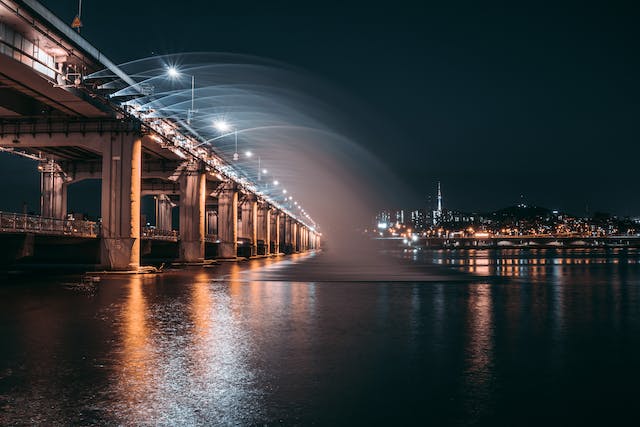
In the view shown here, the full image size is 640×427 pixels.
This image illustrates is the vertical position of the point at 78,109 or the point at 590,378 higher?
the point at 78,109

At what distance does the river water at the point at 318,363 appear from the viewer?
7.06 m

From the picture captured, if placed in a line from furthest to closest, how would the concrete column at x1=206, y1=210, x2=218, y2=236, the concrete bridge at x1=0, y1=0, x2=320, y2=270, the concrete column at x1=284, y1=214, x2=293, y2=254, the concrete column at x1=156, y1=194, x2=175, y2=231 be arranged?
the concrete column at x1=284, y1=214, x2=293, y2=254, the concrete column at x1=206, y1=210, x2=218, y2=236, the concrete column at x1=156, y1=194, x2=175, y2=231, the concrete bridge at x1=0, y1=0, x2=320, y2=270

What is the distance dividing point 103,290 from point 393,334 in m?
17.1

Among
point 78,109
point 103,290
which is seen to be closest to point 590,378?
Answer: point 103,290

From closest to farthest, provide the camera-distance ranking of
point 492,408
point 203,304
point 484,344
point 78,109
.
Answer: point 492,408 < point 484,344 < point 203,304 < point 78,109

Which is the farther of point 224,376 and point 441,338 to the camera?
point 441,338

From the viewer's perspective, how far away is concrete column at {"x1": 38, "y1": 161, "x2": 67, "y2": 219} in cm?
6191

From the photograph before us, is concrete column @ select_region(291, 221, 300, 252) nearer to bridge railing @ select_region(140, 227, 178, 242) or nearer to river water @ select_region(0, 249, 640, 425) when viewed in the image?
bridge railing @ select_region(140, 227, 178, 242)

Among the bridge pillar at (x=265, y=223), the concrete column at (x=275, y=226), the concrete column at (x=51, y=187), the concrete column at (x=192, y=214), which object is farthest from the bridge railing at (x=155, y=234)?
the concrete column at (x=275, y=226)

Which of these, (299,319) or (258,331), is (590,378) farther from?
(299,319)

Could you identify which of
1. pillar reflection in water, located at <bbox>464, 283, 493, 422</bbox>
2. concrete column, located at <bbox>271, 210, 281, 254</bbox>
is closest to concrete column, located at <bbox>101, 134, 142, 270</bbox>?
pillar reflection in water, located at <bbox>464, 283, 493, 422</bbox>

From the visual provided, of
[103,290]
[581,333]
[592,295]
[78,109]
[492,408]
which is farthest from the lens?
[78,109]

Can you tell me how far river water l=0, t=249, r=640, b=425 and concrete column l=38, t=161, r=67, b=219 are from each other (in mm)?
46858

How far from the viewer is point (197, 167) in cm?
6041
